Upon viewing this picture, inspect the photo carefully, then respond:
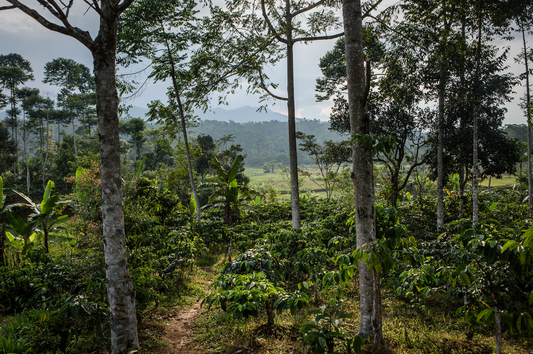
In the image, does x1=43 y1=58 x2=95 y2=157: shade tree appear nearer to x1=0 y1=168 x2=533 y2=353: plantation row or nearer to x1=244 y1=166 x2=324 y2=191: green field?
x1=244 y1=166 x2=324 y2=191: green field

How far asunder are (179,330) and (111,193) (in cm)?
260

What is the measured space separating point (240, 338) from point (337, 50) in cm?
1161

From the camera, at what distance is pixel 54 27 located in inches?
109

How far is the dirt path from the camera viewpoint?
3.69m

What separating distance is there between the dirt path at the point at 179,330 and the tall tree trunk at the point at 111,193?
0.86 meters

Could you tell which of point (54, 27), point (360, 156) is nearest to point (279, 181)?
point (360, 156)

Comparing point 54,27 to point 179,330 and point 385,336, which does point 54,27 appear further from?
point 385,336

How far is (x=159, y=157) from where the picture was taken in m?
30.4

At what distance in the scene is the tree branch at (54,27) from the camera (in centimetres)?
269

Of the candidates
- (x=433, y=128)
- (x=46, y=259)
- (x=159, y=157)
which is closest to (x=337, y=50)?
(x=433, y=128)

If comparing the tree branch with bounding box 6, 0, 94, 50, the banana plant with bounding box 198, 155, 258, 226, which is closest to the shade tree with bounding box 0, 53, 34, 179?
the banana plant with bounding box 198, 155, 258, 226

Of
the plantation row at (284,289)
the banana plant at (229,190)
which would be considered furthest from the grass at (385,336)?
the banana plant at (229,190)

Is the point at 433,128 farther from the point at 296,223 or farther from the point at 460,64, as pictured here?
the point at 296,223

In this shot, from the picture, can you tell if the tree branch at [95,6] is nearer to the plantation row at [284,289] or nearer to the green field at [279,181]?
the plantation row at [284,289]
